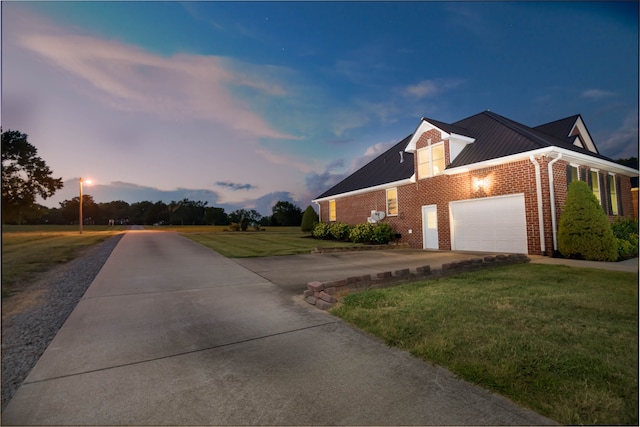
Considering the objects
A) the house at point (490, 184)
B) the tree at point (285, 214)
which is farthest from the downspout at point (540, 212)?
the tree at point (285, 214)

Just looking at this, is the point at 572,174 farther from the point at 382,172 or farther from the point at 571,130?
the point at 382,172

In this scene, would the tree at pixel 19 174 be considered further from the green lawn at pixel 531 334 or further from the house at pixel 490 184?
the house at pixel 490 184

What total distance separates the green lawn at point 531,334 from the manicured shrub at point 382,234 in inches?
394

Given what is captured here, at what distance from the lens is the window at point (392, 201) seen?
16.9 metres

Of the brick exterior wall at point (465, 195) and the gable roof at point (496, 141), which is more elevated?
the gable roof at point (496, 141)

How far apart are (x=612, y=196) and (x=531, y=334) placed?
647 inches

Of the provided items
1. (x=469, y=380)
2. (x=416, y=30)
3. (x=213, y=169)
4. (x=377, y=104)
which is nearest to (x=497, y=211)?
(x=416, y=30)

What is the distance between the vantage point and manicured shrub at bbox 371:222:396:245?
53.2 ft

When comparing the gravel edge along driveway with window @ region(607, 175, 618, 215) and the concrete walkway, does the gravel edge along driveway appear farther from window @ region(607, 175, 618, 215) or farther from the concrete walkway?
window @ region(607, 175, 618, 215)

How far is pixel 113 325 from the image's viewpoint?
417 cm

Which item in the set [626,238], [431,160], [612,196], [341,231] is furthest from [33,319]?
[612,196]

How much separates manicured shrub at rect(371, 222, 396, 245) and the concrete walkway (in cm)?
1196

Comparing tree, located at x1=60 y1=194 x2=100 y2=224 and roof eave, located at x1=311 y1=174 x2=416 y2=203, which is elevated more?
tree, located at x1=60 y1=194 x2=100 y2=224

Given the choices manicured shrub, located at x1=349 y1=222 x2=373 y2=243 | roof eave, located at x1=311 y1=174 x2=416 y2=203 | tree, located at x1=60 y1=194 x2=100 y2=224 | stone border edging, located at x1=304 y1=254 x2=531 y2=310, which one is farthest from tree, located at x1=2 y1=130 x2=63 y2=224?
tree, located at x1=60 y1=194 x2=100 y2=224
